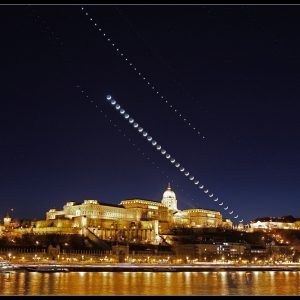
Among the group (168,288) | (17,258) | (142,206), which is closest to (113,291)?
(168,288)

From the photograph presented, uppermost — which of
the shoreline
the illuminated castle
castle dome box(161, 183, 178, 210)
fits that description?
castle dome box(161, 183, 178, 210)

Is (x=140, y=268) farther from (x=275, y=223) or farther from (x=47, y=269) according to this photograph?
(x=275, y=223)

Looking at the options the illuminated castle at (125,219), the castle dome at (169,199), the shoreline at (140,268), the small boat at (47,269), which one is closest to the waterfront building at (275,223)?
the illuminated castle at (125,219)

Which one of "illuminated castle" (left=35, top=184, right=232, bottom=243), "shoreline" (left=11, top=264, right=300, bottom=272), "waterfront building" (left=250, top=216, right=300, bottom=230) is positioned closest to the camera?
"shoreline" (left=11, top=264, right=300, bottom=272)

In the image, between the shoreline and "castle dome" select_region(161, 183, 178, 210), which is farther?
"castle dome" select_region(161, 183, 178, 210)

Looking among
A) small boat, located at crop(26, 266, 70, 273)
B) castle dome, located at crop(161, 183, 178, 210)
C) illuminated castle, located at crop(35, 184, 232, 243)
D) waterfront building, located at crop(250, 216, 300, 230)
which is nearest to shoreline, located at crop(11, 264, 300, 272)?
small boat, located at crop(26, 266, 70, 273)

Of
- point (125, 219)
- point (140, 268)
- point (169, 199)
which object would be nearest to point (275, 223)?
point (169, 199)

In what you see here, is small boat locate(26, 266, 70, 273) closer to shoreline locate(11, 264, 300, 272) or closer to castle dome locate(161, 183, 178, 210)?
shoreline locate(11, 264, 300, 272)

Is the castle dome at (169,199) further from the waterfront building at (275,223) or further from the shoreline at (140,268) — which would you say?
the shoreline at (140,268)
